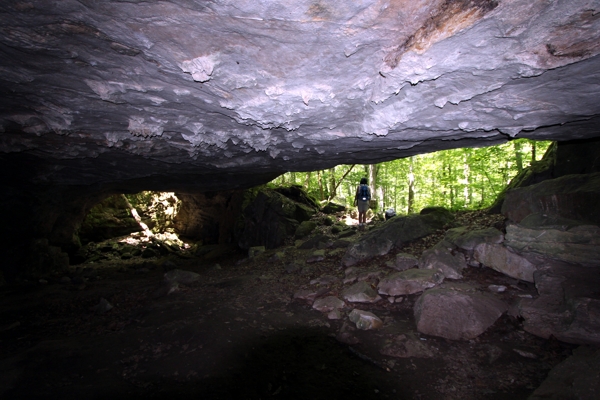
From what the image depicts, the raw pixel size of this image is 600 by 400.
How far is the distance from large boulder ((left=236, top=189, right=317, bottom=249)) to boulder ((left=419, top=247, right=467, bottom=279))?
324 inches

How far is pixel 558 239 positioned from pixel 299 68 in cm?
664

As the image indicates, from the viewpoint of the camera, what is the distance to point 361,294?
273 inches

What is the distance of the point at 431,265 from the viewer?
7.35m

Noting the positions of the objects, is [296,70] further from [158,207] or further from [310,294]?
[158,207]

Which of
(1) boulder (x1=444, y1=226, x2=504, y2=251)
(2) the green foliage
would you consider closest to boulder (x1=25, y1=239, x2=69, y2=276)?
(2) the green foliage

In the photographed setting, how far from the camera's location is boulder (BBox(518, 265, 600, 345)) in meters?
4.38

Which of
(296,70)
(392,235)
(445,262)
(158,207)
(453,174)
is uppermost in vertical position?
(296,70)

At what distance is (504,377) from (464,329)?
3.34 feet

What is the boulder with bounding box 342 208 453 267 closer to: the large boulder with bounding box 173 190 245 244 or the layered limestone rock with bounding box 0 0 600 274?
the layered limestone rock with bounding box 0 0 600 274

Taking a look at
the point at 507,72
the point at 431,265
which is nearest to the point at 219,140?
the point at 507,72

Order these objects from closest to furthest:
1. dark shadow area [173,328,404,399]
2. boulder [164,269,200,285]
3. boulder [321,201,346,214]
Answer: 1. dark shadow area [173,328,404,399]
2. boulder [164,269,200,285]
3. boulder [321,201,346,214]

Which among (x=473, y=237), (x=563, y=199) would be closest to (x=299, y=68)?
(x=473, y=237)

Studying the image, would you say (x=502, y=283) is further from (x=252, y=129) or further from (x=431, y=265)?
(x=252, y=129)

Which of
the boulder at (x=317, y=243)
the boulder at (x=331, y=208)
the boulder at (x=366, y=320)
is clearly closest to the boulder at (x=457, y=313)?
the boulder at (x=366, y=320)
